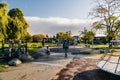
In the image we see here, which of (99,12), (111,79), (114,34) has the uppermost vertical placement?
(99,12)

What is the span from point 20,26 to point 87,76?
64.2 ft

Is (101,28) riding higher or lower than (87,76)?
higher

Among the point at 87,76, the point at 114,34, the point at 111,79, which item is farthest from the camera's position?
the point at 114,34

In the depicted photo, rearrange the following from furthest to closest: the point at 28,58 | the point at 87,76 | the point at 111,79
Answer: the point at 28,58 → the point at 87,76 → the point at 111,79

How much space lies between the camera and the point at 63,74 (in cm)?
1543

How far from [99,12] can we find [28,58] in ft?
106

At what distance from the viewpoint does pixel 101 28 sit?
Answer: 5344 cm

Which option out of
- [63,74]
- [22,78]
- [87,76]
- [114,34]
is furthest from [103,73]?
[114,34]

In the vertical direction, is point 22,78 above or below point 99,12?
below

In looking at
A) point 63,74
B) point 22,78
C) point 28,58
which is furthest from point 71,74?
point 28,58

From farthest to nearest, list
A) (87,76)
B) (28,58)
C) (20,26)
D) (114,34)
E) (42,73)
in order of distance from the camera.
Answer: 1. (114,34)
2. (20,26)
3. (28,58)
4. (42,73)
5. (87,76)

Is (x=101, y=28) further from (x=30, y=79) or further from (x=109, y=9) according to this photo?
(x=30, y=79)

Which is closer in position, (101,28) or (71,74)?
(71,74)

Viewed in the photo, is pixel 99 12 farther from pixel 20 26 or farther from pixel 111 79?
pixel 111 79
